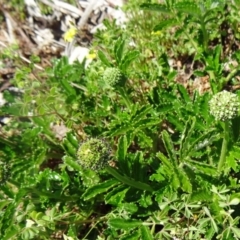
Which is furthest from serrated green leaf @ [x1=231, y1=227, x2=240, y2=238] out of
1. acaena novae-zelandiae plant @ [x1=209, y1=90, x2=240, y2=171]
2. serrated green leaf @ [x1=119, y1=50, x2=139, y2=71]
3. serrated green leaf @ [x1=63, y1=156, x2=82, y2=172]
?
serrated green leaf @ [x1=119, y1=50, x2=139, y2=71]

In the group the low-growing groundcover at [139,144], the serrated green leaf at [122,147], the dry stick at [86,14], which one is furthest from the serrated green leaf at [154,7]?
the dry stick at [86,14]

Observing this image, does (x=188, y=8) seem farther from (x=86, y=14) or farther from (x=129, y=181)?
(x=86, y=14)

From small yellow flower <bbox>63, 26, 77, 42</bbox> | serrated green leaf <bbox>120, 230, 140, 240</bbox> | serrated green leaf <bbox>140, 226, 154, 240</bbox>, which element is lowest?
serrated green leaf <bbox>120, 230, 140, 240</bbox>

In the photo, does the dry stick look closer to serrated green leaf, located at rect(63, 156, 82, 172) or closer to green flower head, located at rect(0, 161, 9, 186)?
serrated green leaf, located at rect(63, 156, 82, 172)

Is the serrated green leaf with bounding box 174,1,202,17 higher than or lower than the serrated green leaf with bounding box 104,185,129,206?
higher

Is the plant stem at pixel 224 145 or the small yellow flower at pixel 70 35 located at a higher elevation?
the small yellow flower at pixel 70 35

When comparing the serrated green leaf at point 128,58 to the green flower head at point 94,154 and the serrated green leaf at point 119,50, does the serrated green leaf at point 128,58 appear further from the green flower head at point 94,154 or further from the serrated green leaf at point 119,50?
the green flower head at point 94,154

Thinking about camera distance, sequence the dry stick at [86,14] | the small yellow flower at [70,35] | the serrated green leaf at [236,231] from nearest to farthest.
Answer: the serrated green leaf at [236,231] < the small yellow flower at [70,35] < the dry stick at [86,14]
